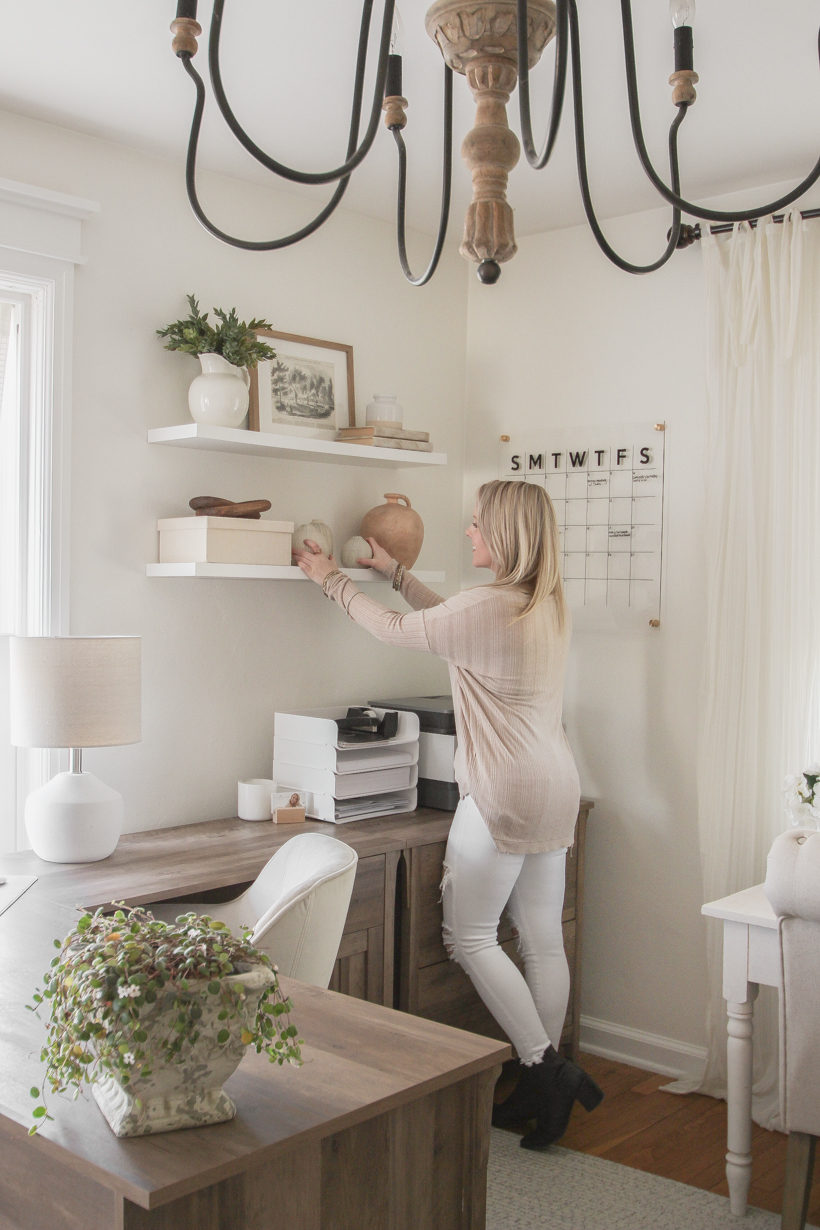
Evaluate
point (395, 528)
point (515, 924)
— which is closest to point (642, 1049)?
point (515, 924)

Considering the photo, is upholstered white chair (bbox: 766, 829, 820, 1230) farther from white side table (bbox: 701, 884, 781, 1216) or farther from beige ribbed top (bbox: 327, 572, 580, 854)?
beige ribbed top (bbox: 327, 572, 580, 854)

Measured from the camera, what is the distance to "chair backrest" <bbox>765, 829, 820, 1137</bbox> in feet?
6.90

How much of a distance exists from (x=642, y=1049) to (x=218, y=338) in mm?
2439

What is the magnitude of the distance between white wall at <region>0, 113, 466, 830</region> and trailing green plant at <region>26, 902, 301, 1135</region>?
1.71 m

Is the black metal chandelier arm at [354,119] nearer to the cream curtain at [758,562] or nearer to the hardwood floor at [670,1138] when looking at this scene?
the cream curtain at [758,562]

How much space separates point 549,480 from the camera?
3631 mm

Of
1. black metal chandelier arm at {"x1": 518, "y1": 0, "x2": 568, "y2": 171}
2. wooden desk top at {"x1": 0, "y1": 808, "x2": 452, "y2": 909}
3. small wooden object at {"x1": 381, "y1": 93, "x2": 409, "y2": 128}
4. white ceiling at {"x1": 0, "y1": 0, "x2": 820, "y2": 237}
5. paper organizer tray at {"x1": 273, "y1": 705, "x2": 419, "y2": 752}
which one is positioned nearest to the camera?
black metal chandelier arm at {"x1": 518, "y1": 0, "x2": 568, "y2": 171}

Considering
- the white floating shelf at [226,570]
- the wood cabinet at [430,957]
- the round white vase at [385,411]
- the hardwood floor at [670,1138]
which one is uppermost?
the round white vase at [385,411]

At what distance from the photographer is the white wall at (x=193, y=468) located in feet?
9.19

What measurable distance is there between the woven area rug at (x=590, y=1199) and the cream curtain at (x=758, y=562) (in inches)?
19.4

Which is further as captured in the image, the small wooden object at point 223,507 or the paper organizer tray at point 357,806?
the paper organizer tray at point 357,806

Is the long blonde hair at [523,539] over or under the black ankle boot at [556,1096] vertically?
Result: over

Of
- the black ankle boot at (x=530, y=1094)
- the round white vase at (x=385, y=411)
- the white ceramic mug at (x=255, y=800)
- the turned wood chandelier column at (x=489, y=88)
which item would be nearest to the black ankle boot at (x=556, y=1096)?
the black ankle boot at (x=530, y=1094)

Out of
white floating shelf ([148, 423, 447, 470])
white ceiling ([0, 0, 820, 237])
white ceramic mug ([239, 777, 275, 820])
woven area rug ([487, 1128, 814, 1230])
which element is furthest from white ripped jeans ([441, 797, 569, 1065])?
white ceiling ([0, 0, 820, 237])
